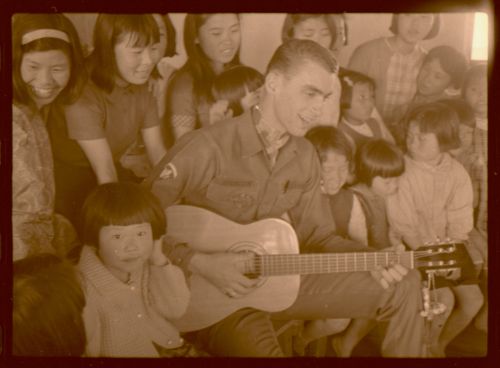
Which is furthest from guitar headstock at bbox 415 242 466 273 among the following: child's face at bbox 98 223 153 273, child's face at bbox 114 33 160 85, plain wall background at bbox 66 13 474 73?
child's face at bbox 114 33 160 85

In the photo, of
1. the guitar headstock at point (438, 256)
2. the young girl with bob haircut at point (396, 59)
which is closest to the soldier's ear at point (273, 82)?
the young girl with bob haircut at point (396, 59)

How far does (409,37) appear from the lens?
2268mm

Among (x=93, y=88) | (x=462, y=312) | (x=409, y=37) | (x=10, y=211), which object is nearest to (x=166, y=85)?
(x=93, y=88)

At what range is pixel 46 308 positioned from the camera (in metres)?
2.25

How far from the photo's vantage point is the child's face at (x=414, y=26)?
7.42ft

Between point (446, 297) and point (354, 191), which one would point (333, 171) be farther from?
point (446, 297)

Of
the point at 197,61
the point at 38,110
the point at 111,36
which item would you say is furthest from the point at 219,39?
the point at 38,110

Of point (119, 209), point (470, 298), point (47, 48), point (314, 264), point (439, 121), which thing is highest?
point (47, 48)

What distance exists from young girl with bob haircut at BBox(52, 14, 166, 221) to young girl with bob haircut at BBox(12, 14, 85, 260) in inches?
1.5

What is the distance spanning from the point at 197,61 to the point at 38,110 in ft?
1.64

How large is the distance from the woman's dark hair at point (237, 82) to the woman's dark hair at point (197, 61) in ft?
0.06

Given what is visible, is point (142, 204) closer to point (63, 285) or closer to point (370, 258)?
point (63, 285)

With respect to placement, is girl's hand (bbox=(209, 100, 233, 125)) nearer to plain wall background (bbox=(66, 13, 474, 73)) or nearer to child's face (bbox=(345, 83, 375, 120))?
plain wall background (bbox=(66, 13, 474, 73))
